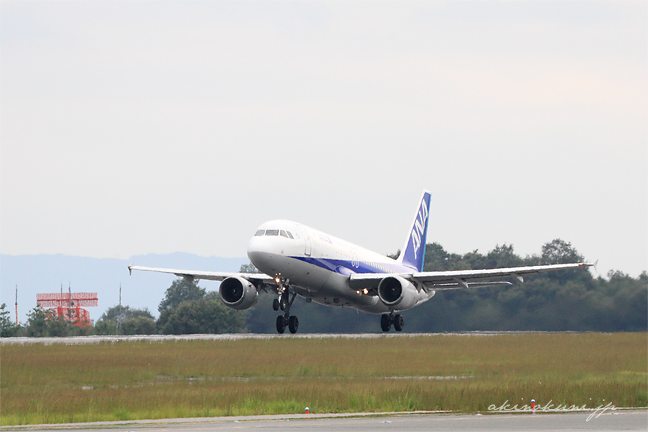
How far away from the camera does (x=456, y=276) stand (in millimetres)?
44625

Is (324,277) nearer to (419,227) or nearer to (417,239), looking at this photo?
(417,239)

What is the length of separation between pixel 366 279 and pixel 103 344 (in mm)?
12255

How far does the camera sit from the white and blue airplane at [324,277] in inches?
1501

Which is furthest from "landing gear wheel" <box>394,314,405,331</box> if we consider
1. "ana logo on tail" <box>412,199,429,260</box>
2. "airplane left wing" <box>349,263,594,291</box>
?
"ana logo on tail" <box>412,199,429,260</box>

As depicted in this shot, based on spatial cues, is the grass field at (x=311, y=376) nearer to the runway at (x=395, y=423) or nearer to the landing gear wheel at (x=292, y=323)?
the runway at (x=395, y=423)

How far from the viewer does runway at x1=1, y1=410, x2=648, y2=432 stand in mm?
14391

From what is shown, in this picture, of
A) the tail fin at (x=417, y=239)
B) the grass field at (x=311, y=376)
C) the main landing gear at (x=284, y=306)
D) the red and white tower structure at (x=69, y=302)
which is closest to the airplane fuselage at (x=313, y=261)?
the main landing gear at (x=284, y=306)

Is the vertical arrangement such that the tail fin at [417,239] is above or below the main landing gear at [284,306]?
above

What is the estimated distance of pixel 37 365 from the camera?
2922 centimetres

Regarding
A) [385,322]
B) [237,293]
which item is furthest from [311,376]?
[385,322]

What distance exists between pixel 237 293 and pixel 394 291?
7.39 meters

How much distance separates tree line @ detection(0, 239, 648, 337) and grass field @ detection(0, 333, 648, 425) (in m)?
10.6

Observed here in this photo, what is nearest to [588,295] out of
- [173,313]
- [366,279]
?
[366,279]

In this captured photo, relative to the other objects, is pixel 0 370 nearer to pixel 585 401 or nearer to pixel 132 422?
pixel 132 422
